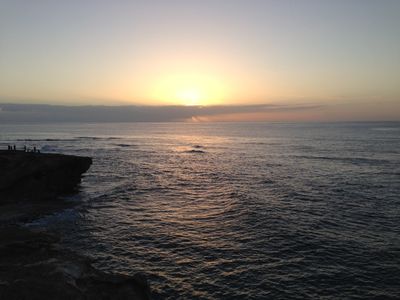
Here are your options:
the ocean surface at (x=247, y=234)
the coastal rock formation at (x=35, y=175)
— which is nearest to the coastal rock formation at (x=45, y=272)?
the ocean surface at (x=247, y=234)

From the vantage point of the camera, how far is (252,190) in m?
43.2

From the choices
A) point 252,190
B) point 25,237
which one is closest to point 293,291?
point 25,237

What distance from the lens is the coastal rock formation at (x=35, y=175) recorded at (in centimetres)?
3716

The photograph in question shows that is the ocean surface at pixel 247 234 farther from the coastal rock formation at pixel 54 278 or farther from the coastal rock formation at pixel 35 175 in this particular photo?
the coastal rock formation at pixel 54 278

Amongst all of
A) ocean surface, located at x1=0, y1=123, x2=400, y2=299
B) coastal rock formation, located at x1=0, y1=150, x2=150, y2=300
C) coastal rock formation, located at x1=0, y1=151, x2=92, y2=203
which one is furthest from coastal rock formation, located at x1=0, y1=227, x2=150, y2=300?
coastal rock formation, located at x1=0, y1=151, x2=92, y2=203

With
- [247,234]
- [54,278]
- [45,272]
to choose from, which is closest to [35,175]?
[247,234]

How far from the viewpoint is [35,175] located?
38906 mm

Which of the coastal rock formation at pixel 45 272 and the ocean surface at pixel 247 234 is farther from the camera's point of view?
the ocean surface at pixel 247 234

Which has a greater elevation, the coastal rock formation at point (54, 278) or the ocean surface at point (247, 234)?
the coastal rock formation at point (54, 278)

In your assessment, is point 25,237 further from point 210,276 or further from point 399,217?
point 399,217

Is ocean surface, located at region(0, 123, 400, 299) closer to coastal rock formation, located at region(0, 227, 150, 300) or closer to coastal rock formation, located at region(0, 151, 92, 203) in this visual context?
coastal rock formation, located at region(0, 151, 92, 203)

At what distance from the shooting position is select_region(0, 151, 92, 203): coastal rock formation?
37156mm

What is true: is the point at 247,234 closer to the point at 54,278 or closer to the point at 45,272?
the point at 45,272

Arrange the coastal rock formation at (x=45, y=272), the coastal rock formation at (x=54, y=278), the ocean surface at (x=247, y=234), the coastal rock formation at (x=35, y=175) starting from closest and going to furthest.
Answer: the coastal rock formation at (x=54, y=278)
the coastal rock formation at (x=45, y=272)
the ocean surface at (x=247, y=234)
the coastal rock formation at (x=35, y=175)
